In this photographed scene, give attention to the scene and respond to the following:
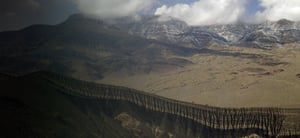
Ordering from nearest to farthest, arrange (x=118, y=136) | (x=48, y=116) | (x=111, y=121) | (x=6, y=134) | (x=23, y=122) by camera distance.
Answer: (x=6, y=134), (x=23, y=122), (x=48, y=116), (x=118, y=136), (x=111, y=121)

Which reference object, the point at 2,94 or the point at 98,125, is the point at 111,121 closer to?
the point at 98,125

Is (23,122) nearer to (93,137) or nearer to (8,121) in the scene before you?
(8,121)

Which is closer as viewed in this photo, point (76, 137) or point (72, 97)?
point (76, 137)

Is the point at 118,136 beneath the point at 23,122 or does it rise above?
beneath

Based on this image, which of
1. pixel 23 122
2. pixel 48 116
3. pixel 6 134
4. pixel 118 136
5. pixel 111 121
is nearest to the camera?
pixel 6 134

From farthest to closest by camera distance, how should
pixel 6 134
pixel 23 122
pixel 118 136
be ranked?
pixel 118 136 < pixel 23 122 < pixel 6 134

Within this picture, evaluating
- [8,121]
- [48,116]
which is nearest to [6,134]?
[8,121]

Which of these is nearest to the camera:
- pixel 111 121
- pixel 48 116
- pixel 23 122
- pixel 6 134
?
pixel 6 134

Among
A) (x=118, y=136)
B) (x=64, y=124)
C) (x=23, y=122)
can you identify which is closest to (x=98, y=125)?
(x=118, y=136)

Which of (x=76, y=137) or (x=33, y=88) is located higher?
(x=33, y=88)
